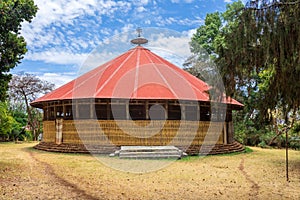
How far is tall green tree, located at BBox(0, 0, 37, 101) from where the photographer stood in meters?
8.90

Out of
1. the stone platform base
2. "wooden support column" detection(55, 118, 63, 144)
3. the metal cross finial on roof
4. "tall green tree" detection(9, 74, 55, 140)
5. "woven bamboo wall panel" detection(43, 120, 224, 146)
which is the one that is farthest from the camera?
"tall green tree" detection(9, 74, 55, 140)

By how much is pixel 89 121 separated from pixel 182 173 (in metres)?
5.48

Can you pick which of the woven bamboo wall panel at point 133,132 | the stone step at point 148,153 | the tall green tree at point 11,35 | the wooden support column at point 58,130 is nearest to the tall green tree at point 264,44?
the stone step at point 148,153

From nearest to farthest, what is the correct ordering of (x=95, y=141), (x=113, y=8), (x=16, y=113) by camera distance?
1. (x=95, y=141)
2. (x=113, y=8)
3. (x=16, y=113)

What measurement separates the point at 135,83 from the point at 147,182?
22.7 ft

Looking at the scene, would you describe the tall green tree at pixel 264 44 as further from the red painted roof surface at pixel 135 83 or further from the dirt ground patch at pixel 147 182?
the red painted roof surface at pixel 135 83

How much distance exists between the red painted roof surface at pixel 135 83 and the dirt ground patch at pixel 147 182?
3734mm

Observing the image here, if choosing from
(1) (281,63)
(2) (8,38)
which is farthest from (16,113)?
(1) (281,63)

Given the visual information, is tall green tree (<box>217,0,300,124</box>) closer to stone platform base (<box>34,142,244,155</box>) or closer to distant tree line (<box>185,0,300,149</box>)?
distant tree line (<box>185,0,300,149</box>)

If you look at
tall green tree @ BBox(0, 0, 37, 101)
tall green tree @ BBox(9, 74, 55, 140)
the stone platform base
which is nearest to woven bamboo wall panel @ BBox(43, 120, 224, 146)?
the stone platform base

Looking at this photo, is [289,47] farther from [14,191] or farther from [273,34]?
[14,191]

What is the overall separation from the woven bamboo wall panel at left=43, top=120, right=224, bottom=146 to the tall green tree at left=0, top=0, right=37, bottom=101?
3780 mm

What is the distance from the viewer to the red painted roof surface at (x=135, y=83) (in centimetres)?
1245

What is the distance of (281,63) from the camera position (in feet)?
16.6
